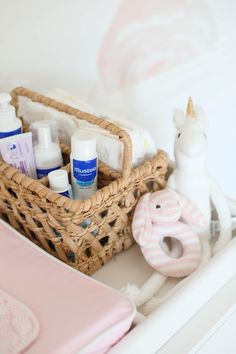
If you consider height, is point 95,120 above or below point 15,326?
above

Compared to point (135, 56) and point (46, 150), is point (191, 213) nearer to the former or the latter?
point (46, 150)

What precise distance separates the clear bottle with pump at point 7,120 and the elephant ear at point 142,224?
227 millimetres

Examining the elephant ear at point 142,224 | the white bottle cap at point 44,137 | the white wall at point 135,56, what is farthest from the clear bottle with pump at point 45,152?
the white wall at point 135,56

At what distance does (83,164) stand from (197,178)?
0.62ft

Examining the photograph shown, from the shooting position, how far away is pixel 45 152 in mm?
669

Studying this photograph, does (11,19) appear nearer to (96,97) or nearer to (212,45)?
(96,97)

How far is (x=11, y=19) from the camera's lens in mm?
816

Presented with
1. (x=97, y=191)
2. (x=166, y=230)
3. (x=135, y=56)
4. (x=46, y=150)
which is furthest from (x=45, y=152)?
(x=135, y=56)

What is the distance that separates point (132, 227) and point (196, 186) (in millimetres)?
122

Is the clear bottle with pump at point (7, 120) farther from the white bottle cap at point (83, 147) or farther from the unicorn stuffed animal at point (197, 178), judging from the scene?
the unicorn stuffed animal at point (197, 178)

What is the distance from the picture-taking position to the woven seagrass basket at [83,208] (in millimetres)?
593

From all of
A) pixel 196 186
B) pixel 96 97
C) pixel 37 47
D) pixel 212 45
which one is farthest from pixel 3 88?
pixel 212 45

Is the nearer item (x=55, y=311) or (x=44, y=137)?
(x=55, y=311)

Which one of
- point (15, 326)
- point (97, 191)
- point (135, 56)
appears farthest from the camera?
point (135, 56)
